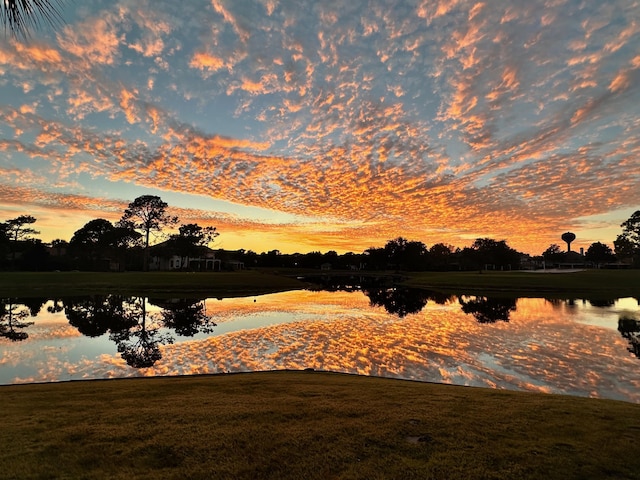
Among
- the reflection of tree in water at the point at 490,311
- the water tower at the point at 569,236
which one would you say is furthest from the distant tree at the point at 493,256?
the reflection of tree in water at the point at 490,311

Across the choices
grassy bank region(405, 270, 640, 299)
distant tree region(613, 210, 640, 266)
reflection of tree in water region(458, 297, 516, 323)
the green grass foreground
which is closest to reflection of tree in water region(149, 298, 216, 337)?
the green grass foreground

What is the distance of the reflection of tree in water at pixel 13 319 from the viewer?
67.0ft

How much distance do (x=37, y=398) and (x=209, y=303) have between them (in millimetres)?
29576

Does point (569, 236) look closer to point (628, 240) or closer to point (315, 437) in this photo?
point (628, 240)

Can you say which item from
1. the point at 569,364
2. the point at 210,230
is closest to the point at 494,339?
the point at 569,364

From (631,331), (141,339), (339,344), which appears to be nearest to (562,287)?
(631,331)

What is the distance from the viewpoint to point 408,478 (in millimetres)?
4582

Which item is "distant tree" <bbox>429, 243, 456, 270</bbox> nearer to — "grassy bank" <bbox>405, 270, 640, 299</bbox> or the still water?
"grassy bank" <bbox>405, 270, 640, 299</bbox>

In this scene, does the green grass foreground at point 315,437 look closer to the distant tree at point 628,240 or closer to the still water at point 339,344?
the still water at point 339,344

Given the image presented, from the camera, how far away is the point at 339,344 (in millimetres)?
19016

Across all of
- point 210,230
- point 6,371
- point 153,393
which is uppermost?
point 210,230

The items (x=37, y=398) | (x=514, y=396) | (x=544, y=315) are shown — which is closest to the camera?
(x=37, y=398)

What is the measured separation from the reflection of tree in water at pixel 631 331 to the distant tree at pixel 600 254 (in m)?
149

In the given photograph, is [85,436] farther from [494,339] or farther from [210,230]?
[210,230]
